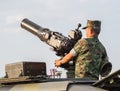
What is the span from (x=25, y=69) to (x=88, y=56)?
1.36 meters

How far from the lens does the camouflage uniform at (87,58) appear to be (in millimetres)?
8273

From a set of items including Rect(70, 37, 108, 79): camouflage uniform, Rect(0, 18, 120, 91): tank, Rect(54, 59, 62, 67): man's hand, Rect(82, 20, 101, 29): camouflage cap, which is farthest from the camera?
Rect(82, 20, 101, 29): camouflage cap

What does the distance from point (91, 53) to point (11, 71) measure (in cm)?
152

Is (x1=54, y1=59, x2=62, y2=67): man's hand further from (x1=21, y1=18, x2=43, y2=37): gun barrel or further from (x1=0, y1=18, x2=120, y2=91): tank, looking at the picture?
(x1=21, y1=18, x2=43, y2=37): gun barrel

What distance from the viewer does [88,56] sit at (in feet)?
27.7

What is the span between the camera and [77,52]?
27.4 feet

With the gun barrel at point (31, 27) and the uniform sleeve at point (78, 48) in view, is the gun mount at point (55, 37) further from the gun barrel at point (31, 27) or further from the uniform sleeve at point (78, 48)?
the uniform sleeve at point (78, 48)

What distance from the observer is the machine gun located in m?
9.41

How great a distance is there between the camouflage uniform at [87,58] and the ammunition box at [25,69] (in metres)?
0.76

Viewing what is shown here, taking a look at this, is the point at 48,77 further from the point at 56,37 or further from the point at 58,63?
the point at 56,37

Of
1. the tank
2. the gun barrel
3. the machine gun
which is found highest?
the gun barrel

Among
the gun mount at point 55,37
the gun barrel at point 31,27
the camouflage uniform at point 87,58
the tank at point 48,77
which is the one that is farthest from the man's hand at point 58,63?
the gun barrel at point 31,27

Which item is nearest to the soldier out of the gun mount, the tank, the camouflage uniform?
the camouflage uniform

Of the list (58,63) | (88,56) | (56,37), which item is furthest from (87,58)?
(56,37)
